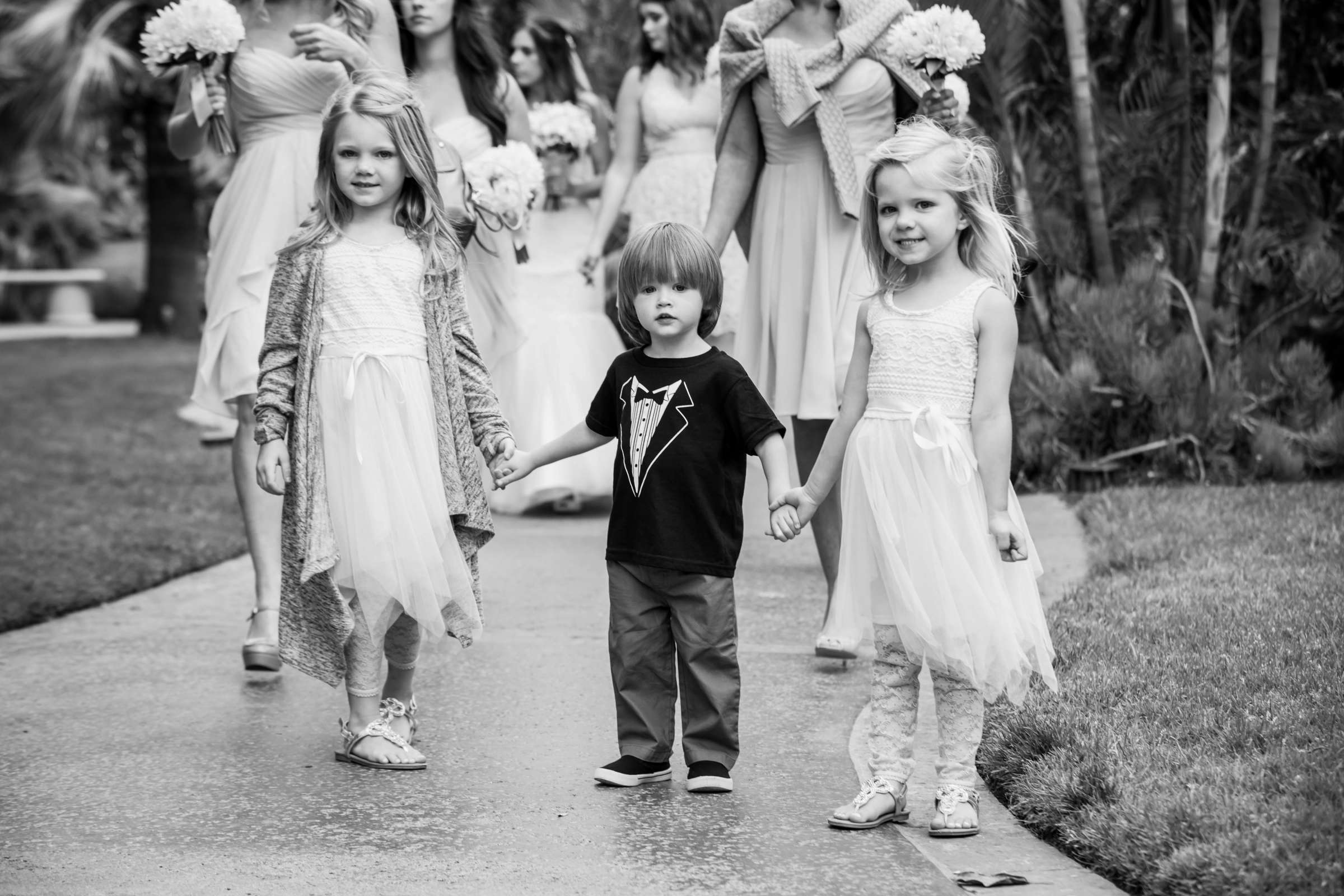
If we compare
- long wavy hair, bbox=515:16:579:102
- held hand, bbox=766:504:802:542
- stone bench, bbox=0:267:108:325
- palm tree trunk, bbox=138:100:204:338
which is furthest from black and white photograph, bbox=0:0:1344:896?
stone bench, bbox=0:267:108:325

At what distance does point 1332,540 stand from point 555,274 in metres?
4.10

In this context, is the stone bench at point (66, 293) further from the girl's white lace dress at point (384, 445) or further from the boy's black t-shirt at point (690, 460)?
the boy's black t-shirt at point (690, 460)

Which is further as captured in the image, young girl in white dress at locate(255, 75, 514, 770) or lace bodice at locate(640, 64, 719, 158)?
lace bodice at locate(640, 64, 719, 158)

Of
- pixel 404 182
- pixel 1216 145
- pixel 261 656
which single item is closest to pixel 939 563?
pixel 404 182

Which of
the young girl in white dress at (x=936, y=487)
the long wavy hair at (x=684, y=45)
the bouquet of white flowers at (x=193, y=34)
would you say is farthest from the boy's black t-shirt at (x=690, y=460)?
the long wavy hair at (x=684, y=45)

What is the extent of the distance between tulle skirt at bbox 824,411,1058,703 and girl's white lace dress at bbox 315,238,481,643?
106 centimetres

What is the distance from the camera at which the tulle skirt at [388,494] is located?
396 centimetres

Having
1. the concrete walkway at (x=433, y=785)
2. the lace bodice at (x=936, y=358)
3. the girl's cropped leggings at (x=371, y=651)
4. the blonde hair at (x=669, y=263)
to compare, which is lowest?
the concrete walkway at (x=433, y=785)

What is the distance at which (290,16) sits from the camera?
17.9ft

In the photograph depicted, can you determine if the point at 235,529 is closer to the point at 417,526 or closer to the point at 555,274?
the point at 555,274

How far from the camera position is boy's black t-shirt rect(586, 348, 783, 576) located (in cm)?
379

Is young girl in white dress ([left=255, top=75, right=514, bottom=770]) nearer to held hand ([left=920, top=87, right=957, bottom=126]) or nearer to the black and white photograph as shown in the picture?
the black and white photograph

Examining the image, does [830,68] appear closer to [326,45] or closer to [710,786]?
[326,45]

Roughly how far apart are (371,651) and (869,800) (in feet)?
4.40
